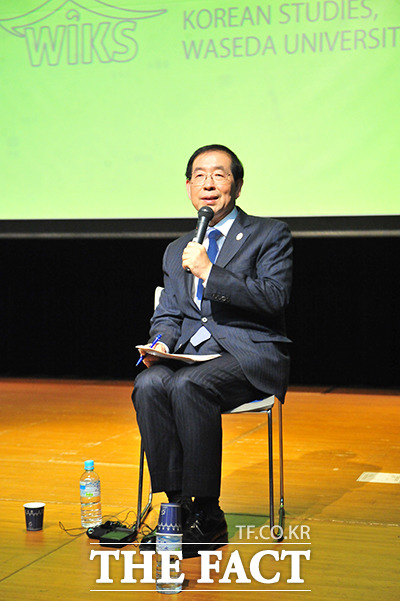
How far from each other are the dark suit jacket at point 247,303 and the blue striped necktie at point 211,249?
3cm

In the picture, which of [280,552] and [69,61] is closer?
[280,552]

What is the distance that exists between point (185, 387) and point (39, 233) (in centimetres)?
330

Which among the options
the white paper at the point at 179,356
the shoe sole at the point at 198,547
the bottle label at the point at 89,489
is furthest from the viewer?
the bottle label at the point at 89,489

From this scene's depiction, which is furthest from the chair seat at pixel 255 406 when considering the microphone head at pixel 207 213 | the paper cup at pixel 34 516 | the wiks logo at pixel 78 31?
the wiks logo at pixel 78 31

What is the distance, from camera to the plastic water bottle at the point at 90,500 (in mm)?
2486

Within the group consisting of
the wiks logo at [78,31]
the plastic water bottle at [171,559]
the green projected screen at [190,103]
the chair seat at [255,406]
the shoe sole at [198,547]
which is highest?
the wiks logo at [78,31]

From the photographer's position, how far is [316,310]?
5.71m

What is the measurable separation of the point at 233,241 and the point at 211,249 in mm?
88

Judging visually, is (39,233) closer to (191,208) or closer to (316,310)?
(191,208)

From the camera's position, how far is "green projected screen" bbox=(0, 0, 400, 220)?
4676mm

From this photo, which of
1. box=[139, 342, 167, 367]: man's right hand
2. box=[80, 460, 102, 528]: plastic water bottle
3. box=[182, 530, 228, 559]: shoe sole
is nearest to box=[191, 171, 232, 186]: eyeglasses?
box=[139, 342, 167, 367]: man's right hand

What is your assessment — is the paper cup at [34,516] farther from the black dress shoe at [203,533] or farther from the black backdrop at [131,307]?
the black backdrop at [131,307]

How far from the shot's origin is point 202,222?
2.33 metres

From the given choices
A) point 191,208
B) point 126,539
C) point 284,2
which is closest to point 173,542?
point 126,539
